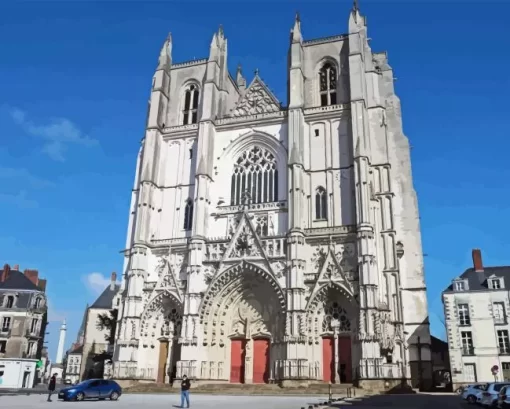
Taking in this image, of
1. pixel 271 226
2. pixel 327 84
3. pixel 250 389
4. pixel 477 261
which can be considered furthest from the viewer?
pixel 477 261

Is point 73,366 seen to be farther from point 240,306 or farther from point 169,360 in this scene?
point 240,306

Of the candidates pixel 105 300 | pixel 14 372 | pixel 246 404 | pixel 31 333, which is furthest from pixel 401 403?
pixel 105 300

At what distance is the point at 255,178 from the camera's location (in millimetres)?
33531

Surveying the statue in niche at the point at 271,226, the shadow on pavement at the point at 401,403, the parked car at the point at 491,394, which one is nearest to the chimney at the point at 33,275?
the statue in niche at the point at 271,226

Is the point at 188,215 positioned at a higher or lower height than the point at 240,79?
lower

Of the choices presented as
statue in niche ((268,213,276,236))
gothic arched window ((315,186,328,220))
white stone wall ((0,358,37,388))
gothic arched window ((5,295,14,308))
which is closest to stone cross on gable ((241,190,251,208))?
statue in niche ((268,213,276,236))

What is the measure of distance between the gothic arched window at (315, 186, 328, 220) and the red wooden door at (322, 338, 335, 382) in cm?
743

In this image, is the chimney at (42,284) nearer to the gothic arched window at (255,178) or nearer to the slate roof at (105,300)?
the slate roof at (105,300)

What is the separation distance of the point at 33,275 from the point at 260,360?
1087 inches

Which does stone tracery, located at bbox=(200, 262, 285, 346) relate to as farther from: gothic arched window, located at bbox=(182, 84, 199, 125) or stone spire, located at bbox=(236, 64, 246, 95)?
stone spire, located at bbox=(236, 64, 246, 95)

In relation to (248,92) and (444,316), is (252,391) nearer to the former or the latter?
(444,316)

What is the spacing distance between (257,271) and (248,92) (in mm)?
14216

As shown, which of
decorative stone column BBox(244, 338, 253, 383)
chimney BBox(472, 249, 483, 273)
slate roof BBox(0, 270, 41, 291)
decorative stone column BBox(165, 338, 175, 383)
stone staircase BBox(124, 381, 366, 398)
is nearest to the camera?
stone staircase BBox(124, 381, 366, 398)

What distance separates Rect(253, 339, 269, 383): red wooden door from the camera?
2848 cm
